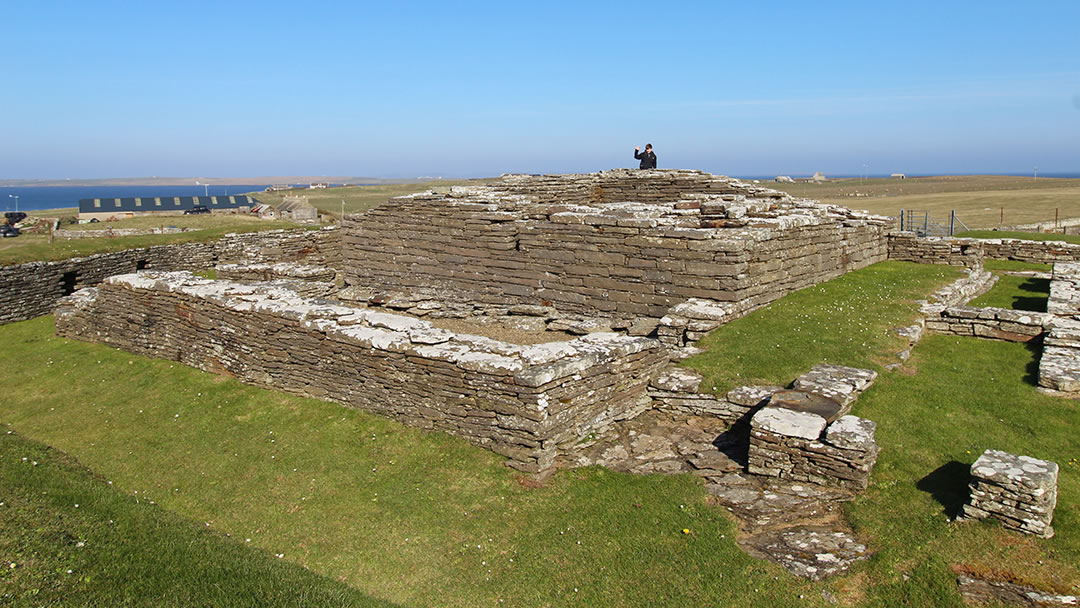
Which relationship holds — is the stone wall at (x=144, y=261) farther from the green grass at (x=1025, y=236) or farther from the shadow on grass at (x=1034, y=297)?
the green grass at (x=1025, y=236)

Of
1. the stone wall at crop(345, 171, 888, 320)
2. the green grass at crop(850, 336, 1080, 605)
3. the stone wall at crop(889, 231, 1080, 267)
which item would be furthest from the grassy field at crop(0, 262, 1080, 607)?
the stone wall at crop(889, 231, 1080, 267)

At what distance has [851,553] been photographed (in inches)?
250

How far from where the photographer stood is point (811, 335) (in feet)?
36.9

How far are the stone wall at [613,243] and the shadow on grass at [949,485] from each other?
5.47m

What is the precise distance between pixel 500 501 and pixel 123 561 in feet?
12.2

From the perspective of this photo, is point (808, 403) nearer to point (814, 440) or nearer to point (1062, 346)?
point (814, 440)

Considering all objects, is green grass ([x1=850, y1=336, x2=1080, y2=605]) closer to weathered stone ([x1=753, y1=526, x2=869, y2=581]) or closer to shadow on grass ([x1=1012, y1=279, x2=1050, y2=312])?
weathered stone ([x1=753, y1=526, x2=869, y2=581])

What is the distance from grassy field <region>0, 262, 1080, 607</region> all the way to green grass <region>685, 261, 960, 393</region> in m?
0.06

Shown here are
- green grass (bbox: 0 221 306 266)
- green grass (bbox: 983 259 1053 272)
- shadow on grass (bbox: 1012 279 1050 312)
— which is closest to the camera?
shadow on grass (bbox: 1012 279 1050 312)

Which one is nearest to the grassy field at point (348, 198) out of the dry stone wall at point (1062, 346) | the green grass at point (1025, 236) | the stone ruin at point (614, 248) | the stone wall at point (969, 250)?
the stone ruin at point (614, 248)

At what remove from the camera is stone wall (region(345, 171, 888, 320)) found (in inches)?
514

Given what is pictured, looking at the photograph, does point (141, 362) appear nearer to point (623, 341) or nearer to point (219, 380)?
point (219, 380)

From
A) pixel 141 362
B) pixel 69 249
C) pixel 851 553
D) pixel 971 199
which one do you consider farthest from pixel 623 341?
pixel 971 199

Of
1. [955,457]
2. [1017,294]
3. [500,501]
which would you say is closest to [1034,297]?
[1017,294]
